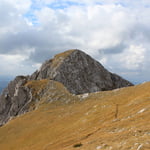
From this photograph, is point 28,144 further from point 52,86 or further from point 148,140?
point 52,86

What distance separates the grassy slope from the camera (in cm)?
3034

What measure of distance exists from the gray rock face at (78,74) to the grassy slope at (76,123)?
4678 centimetres

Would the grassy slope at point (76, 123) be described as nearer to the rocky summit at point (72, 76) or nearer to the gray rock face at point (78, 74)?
the rocky summit at point (72, 76)

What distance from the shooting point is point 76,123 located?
1930 inches

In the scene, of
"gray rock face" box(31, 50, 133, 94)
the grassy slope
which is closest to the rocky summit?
"gray rock face" box(31, 50, 133, 94)

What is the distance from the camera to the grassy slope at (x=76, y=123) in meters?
30.3

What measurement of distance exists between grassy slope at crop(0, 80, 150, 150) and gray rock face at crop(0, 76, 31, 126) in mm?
13950

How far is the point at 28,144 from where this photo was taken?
46938 millimetres

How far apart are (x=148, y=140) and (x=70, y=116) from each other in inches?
1516

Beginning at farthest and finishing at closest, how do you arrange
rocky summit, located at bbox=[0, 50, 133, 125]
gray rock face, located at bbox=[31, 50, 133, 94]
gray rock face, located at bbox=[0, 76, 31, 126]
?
gray rock face, located at bbox=[31, 50, 133, 94] → rocky summit, located at bbox=[0, 50, 133, 125] → gray rock face, located at bbox=[0, 76, 31, 126]

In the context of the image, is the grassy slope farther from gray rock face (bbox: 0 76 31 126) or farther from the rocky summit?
the rocky summit

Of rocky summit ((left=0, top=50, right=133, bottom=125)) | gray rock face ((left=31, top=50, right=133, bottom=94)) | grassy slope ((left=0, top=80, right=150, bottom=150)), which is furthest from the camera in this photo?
gray rock face ((left=31, top=50, right=133, bottom=94))

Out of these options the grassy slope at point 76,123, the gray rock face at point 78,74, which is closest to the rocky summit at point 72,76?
the gray rock face at point 78,74

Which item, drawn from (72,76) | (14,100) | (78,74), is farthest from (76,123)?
(78,74)
